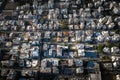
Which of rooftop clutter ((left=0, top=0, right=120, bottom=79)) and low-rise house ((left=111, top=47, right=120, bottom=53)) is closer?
rooftop clutter ((left=0, top=0, right=120, bottom=79))

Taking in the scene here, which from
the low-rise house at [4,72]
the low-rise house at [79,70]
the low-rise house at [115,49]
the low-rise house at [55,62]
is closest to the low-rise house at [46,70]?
the low-rise house at [55,62]

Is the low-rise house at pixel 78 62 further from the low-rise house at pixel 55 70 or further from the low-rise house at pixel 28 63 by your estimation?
the low-rise house at pixel 28 63

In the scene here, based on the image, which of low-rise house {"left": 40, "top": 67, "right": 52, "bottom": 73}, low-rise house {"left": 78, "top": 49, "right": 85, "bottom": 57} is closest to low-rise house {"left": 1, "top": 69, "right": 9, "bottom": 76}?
low-rise house {"left": 40, "top": 67, "right": 52, "bottom": 73}

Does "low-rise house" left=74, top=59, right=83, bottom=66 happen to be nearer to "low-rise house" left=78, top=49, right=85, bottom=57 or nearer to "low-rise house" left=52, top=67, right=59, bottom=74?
"low-rise house" left=78, top=49, right=85, bottom=57

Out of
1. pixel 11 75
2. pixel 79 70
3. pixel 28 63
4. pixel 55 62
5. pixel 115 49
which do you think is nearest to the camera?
pixel 11 75

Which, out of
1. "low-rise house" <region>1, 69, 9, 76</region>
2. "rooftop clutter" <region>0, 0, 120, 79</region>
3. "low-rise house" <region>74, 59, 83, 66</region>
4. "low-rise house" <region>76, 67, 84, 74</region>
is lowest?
"low-rise house" <region>76, 67, 84, 74</region>

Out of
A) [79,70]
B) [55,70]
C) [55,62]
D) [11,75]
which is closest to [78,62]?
[79,70]

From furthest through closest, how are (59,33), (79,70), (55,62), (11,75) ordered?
1. (59,33)
2. (55,62)
3. (79,70)
4. (11,75)

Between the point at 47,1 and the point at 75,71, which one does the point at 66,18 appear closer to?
the point at 47,1

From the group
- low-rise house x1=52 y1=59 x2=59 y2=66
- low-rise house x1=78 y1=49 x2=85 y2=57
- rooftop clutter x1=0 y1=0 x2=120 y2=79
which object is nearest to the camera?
low-rise house x1=52 y1=59 x2=59 y2=66

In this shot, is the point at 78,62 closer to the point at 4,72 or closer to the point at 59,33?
the point at 59,33

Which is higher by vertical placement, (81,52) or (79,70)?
(81,52)
